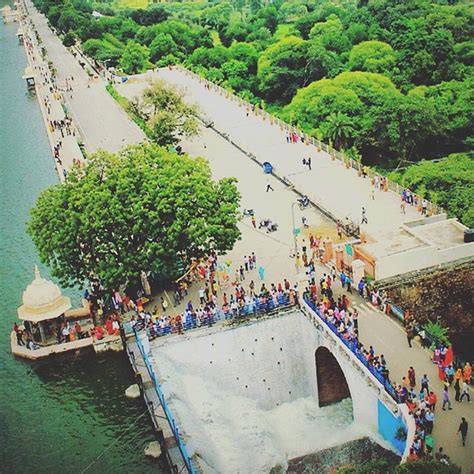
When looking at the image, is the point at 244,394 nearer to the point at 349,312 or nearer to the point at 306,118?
the point at 349,312

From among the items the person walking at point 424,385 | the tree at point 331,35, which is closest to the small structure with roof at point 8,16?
the tree at point 331,35

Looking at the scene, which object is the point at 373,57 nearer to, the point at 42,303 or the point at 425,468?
the point at 42,303

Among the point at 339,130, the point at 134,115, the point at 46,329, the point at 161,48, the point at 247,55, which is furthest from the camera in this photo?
the point at 161,48

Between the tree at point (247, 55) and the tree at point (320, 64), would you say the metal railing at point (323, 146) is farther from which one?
the tree at point (320, 64)

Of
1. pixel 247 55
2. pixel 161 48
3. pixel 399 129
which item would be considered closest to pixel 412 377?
pixel 399 129

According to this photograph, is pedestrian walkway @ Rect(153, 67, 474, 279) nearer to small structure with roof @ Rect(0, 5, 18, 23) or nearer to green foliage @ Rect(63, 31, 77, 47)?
green foliage @ Rect(63, 31, 77, 47)

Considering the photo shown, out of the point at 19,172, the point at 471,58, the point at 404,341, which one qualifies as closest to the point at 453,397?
the point at 404,341

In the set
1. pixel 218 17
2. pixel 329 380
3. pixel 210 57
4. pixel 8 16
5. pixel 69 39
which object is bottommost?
pixel 329 380
